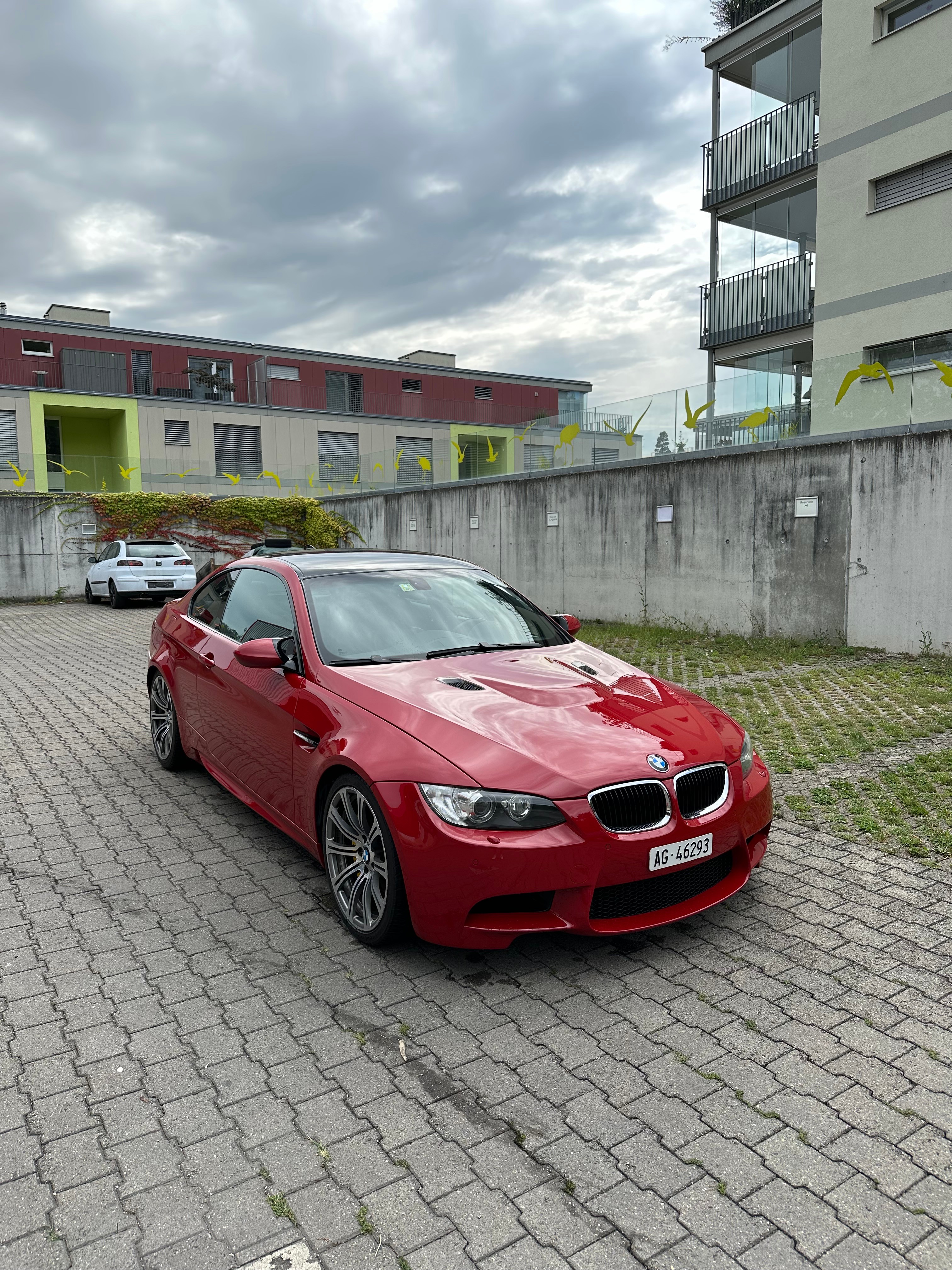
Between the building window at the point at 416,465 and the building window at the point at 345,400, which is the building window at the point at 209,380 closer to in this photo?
the building window at the point at 345,400

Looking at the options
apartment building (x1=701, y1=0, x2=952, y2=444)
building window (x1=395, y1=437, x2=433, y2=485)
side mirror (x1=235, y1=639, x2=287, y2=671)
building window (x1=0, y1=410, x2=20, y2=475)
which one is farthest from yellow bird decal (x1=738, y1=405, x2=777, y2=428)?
building window (x1=0, y1=410, x2=20, y2=475)

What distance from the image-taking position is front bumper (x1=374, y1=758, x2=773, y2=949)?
9.91 ft

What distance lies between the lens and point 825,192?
18109 millimetres

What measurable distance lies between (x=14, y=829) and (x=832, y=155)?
1960cm

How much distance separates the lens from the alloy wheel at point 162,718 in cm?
594

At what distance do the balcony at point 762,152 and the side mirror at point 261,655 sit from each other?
Answer: 19.3 metres

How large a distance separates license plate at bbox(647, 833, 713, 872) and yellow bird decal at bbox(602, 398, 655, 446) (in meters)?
11.0

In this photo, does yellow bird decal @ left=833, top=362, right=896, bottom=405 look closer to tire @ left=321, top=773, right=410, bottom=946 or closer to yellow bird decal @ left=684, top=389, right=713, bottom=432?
yellow bird decal @ left=684, top=389, right=713, bottom=432

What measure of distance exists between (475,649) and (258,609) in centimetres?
132

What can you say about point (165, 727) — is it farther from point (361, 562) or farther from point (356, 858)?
point (356, 858)

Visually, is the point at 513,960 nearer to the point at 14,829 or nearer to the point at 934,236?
the point at 14,829

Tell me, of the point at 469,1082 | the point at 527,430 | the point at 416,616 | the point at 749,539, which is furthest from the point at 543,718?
the point at 527,430

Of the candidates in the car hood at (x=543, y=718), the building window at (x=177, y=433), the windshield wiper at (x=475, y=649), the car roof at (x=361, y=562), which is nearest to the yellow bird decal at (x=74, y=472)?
the building window at (x=177, y=433)

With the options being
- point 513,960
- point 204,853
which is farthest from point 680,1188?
point 204,853
